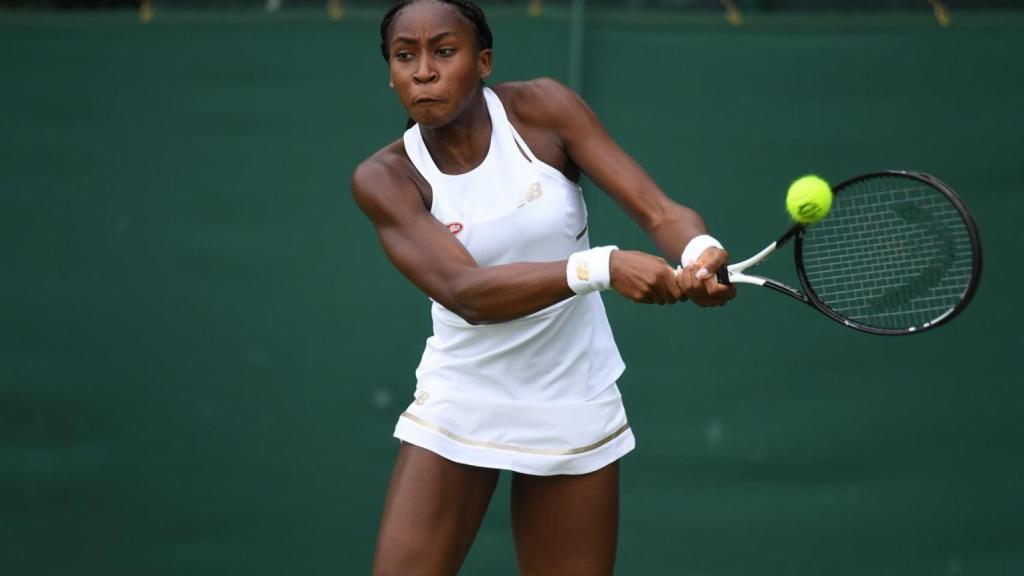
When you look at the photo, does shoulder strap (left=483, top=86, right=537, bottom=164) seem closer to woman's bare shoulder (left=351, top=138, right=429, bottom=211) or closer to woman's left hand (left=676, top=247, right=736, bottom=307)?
woman's bare shoulder (left=351, top=138, right=429, bottom=211)

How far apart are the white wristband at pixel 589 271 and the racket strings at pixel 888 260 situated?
65 centimetres

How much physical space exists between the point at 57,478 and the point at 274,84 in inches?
62.7

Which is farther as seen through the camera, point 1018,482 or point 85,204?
point 85,204

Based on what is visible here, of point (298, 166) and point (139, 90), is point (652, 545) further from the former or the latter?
point (139, 90)

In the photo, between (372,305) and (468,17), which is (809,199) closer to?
(468,17)

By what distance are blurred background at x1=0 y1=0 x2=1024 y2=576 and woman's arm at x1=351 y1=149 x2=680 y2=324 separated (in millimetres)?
1642

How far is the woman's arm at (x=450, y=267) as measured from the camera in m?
3.25

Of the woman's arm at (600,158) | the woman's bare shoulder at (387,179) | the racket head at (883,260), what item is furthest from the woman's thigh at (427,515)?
the racket head at (883,260)

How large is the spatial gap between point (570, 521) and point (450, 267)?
0.72 meters

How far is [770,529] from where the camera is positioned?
505cm

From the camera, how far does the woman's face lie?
3.44 meters

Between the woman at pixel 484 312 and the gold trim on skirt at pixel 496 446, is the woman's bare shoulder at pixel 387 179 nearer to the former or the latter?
the woman at pixel 484 312

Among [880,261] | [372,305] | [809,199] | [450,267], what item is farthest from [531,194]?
[372,305]

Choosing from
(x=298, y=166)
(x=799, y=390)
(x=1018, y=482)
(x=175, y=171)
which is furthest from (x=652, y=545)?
(x=175, y=171)
